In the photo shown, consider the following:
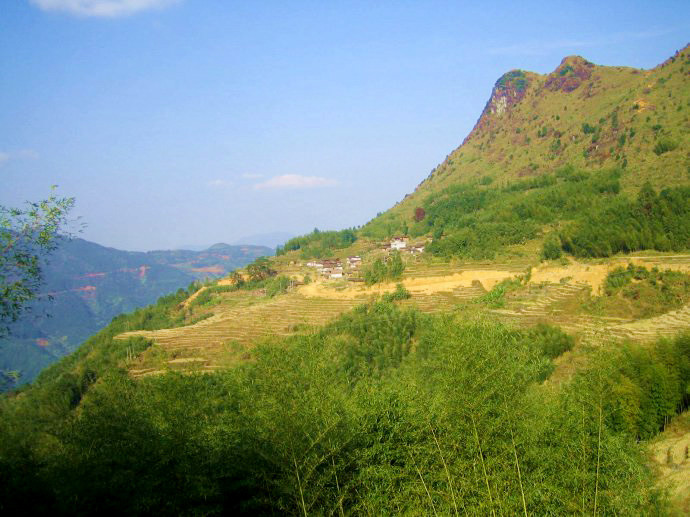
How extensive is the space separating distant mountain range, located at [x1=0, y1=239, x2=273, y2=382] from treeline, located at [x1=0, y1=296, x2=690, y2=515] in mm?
79891

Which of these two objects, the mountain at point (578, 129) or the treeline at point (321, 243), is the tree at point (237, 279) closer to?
the treeline at point (321, 243)

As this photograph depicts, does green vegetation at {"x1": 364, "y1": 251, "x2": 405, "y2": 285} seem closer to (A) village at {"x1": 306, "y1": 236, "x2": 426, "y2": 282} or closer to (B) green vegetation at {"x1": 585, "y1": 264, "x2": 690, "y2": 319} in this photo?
(A) village at {"x1": 306, "y1": 236, "x2": 426, "y2": 282}

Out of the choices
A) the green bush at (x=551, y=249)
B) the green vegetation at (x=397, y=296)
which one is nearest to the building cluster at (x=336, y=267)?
the green vegetation at (x=397, y=296)

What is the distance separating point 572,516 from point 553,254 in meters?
29.1

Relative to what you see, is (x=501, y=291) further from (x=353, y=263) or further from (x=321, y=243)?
(x=321, y=243)

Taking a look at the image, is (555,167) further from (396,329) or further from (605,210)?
(396,329)

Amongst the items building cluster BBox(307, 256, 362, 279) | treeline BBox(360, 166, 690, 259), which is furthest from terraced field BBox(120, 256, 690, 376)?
building cluster BBox(307, 256, 362, 279)

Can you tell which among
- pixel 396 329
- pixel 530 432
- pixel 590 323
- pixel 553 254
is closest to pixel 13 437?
pixel 530 432

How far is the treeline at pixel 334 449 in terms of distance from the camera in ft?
23.2

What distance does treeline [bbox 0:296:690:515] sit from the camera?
7.06 meters

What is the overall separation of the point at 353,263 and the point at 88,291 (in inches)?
4859

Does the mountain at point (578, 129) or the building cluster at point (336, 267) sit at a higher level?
the mountain at point (578, 129)

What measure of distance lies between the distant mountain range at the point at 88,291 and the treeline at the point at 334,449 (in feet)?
262

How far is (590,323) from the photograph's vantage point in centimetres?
2338
